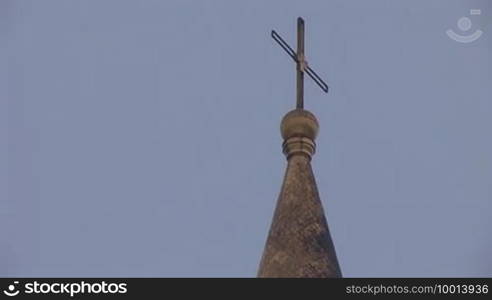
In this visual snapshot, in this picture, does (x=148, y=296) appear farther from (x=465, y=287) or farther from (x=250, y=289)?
(x=465, y=287)

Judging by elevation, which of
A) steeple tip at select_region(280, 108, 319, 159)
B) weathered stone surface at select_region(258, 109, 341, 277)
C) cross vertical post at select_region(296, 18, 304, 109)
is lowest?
weathered stone surface at select_region(258, 109, 341, 277)

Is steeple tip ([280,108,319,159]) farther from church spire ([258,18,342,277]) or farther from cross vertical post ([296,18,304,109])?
cross vertical post ([296,18,304,109])

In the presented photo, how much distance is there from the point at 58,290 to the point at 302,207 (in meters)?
3.13

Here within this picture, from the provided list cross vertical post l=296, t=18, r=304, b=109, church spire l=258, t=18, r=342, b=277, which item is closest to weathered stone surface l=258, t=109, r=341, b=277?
church spire l=258, t=18, r=342, b=277

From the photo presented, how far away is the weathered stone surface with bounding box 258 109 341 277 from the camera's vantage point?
526 inches

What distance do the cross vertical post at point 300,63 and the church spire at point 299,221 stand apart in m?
0.27

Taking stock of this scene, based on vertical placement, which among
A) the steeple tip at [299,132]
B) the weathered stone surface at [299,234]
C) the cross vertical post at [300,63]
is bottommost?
the weathered stone surface at [299,234]

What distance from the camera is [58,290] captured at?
11.8 meters

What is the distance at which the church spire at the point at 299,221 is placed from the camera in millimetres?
13383

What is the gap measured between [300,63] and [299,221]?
2.68m

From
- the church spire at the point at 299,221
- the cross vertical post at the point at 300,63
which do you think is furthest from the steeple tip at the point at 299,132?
the cross vertical post at the point at 300,63

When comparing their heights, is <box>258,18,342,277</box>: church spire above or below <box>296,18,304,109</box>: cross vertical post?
below

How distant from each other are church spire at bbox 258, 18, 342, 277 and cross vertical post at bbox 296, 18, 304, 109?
270 millimetres

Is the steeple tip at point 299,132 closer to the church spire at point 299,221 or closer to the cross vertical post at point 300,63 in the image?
the church spire at point 299,221
